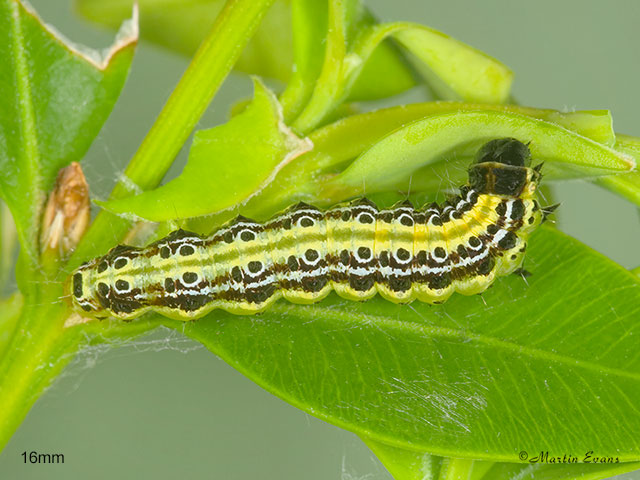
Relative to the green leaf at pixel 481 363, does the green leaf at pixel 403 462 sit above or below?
below

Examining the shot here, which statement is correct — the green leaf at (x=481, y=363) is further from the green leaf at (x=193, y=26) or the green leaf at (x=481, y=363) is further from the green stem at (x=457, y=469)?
the green leaf at (x=193, y=26)

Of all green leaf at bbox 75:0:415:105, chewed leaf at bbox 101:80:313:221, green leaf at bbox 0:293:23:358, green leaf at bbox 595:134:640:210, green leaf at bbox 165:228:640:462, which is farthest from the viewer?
green leaf at bbox 75:0:415:105

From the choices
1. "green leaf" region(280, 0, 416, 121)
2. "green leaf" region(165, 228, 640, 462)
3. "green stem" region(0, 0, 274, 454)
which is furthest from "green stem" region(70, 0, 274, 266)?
"green leaf" region(165, 228, 640, 462)

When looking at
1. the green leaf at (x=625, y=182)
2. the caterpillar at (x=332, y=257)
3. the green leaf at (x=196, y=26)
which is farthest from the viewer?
the green leaf at (x=196, y=26)

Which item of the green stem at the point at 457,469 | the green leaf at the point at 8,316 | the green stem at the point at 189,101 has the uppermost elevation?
the green stem at the point at 189,101

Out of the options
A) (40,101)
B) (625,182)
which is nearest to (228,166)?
(40,101)

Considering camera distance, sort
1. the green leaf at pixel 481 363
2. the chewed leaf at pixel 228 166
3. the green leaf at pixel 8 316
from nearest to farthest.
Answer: the green leaf at pixel 481 363
the chewed leaf at pixel 228 166
the green leaf at pixel 8 316

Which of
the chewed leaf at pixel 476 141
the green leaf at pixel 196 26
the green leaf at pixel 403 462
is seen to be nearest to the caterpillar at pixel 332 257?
the chewed leaf at pixel 476 141

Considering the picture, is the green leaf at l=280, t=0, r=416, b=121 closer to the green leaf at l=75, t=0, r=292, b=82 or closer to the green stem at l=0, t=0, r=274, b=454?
the green stem at l=0, t=0, r=274, b=454
